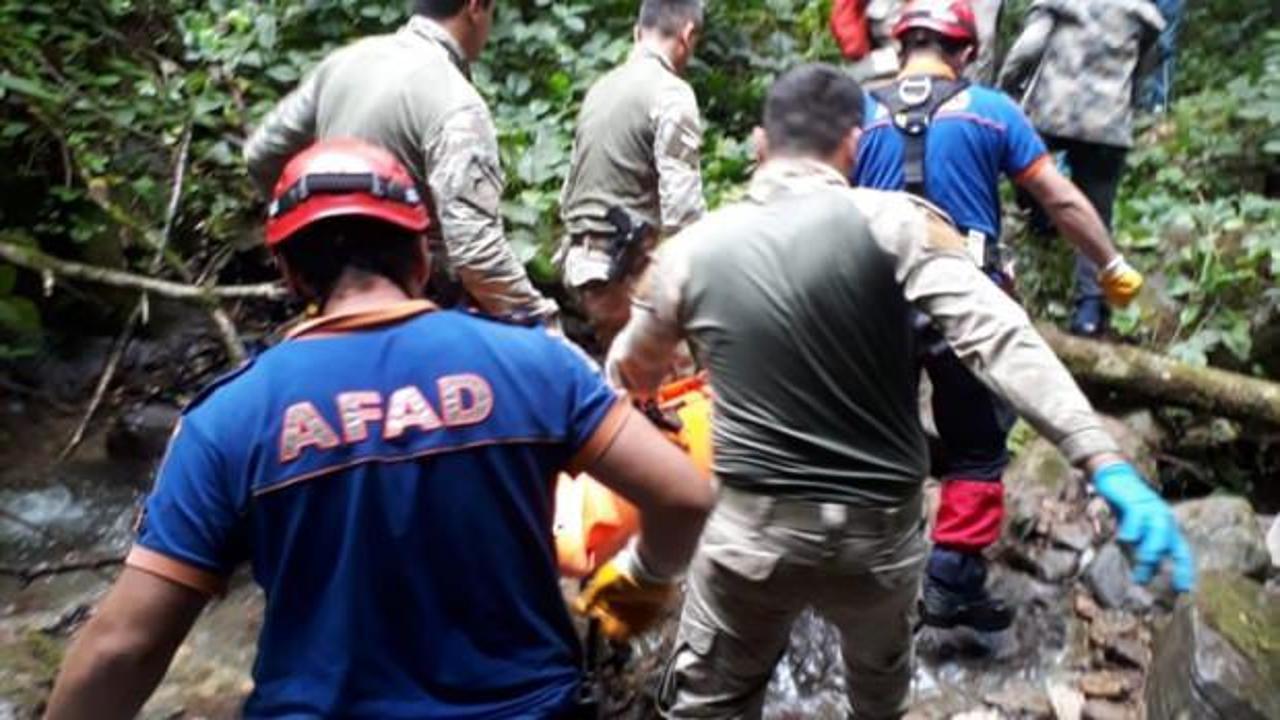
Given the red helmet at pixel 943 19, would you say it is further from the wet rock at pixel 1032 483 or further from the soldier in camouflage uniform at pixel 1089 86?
the soldier in camouflage uniform at pixel 1089 86

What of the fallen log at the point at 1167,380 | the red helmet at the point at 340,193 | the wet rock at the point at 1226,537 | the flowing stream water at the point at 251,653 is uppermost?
the red helmet at the point at 340,193

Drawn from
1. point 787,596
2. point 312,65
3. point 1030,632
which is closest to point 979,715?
point 1030,632

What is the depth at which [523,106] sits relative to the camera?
25.2ft

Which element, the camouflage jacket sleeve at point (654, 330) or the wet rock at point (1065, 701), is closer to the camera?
the camouflage jacket sleeve at point (654, 330)

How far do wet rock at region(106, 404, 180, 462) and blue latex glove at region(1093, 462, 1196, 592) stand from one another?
15.7 feet

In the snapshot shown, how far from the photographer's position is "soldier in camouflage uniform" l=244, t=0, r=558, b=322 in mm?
4074

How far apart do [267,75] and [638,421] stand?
20.3ft

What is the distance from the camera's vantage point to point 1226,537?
15.6 ft

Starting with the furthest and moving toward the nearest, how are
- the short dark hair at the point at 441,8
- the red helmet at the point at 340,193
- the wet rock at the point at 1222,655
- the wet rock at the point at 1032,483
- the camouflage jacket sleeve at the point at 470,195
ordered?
the wet rock at the point at 1032,483 → the short dark hair at the point at 441,8 → the camouflage jacket sleeve at the point at 470,195 → the wet rock at the point at 1222,655 → the red helmet at the point at 340,193

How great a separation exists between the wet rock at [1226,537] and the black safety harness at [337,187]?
12.1ft

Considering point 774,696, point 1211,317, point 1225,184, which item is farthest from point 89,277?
point 1225,184

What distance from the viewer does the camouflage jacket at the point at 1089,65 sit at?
599cm

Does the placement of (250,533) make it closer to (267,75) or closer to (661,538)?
(661,538)

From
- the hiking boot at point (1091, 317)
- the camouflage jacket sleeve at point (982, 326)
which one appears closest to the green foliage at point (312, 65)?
the hiking boot at point (1091, 317)
